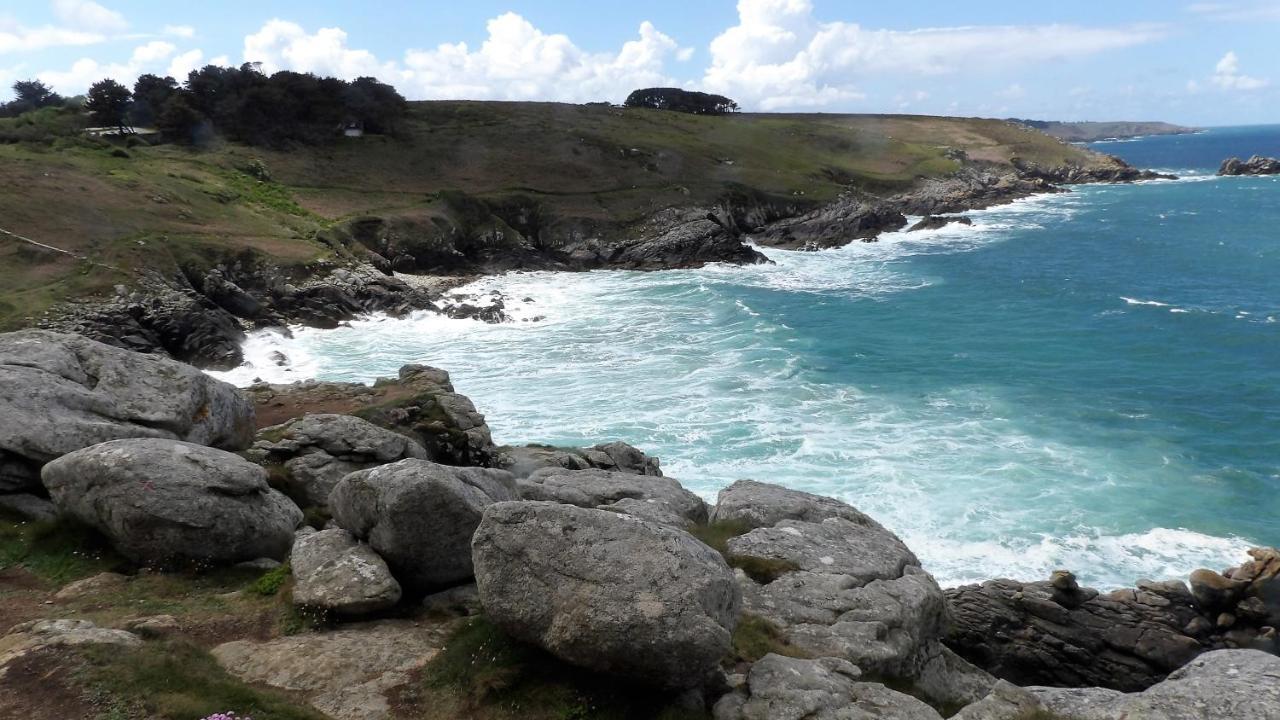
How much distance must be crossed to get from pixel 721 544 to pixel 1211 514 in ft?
69.2

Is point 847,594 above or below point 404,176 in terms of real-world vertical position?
below

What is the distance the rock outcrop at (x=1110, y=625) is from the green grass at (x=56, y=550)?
19137 millimetres

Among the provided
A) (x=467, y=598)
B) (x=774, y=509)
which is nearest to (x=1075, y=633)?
(x=774, y=509)

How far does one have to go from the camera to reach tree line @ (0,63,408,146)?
82625mm

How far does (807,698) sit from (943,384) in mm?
33874

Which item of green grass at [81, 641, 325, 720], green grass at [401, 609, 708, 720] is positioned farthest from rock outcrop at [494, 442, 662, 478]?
green grass at [81, 641, 325, 720]

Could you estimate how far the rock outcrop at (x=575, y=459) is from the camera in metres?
23.9

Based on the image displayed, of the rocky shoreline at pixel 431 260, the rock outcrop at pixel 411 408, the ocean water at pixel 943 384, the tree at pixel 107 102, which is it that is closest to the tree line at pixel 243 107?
the tree at pixel 107 102

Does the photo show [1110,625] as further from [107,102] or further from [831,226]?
[107,102]

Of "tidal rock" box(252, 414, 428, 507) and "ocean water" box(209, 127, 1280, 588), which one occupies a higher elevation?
"tidal rock" box(252, 414, 428, 507)

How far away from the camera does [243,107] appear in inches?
3408

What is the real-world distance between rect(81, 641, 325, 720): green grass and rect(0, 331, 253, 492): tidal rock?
7.76 meters

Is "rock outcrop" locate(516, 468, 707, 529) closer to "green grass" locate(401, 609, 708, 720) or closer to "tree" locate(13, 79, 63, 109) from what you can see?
"green grass" locate(401, 609, 708, 720)

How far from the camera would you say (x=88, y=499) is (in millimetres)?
14016
